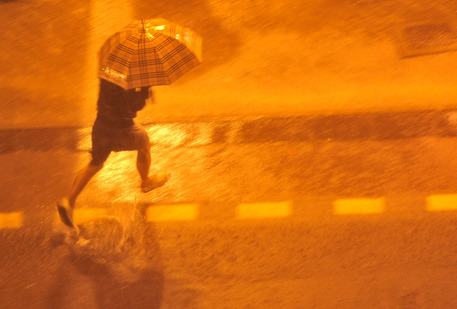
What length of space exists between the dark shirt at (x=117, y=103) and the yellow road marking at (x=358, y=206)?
192 centimetres

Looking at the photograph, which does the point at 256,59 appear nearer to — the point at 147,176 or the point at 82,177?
the point at 147,176

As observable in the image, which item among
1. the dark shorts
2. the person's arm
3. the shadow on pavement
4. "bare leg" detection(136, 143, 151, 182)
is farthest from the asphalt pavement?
the person's arm

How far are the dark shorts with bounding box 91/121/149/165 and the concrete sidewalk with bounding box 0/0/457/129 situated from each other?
4.67ft

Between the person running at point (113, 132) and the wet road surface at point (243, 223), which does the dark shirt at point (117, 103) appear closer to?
the person running at point (113, 132)

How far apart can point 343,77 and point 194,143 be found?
193 centimetres

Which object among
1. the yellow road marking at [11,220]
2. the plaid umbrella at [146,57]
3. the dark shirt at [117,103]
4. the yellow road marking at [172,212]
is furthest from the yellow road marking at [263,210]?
the yellow road marking at [11,220]

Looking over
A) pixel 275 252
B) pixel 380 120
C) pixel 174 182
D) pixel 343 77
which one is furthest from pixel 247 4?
pixel 275 252

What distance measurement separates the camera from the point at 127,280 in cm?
453

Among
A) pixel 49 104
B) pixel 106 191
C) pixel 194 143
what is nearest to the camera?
pixel 106 191

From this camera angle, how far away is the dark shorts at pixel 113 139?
14.5 feet

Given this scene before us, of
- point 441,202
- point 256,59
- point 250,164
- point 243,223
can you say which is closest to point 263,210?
point 243,223

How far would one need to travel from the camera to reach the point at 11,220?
16.3ft

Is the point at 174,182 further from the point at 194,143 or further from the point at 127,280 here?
the point at 127,280

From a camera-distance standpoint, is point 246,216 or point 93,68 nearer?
point 246,216
